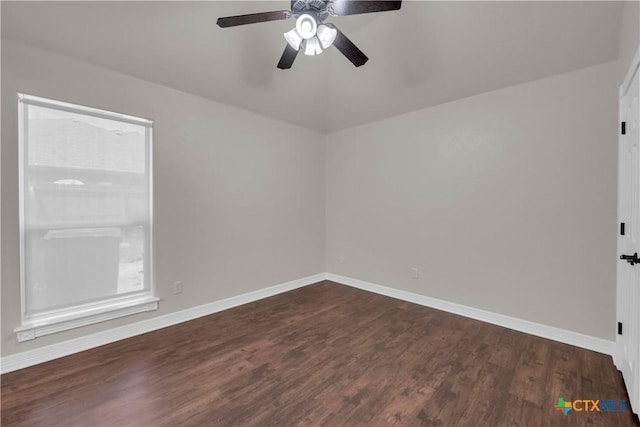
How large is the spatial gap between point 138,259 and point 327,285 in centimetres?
256

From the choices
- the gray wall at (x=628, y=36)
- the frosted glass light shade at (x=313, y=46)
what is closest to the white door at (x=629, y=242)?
the gray wall at (x=628, y=36)

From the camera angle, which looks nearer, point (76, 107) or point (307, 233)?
point (76, 107)

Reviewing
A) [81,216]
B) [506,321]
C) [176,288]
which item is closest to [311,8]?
[81,216]

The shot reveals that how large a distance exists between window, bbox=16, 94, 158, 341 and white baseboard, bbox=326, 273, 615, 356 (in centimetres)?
290

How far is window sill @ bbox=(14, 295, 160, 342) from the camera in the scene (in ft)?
7.02

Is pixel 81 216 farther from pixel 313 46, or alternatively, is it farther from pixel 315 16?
pixel 315 16

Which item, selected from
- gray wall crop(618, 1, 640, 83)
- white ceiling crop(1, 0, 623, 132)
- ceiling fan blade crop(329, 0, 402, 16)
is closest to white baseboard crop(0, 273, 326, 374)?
white ceiling crop(1, 0, 623, 132)

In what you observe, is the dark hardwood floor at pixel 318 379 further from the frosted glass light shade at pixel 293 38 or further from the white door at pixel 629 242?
the frosted glass light shade at pixel 293 38

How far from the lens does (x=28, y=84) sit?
2.10 m

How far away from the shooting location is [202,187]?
310cm

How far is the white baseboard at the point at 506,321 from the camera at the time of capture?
7.88 feet

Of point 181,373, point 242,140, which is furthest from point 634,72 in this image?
point 181,373

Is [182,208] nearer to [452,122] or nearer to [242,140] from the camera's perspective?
[242,140]

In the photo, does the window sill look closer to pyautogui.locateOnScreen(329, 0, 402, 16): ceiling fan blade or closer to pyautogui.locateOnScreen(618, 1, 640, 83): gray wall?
pyautogui.locateOnScreen(329, 0, 402, 16): ceiling fan blade
